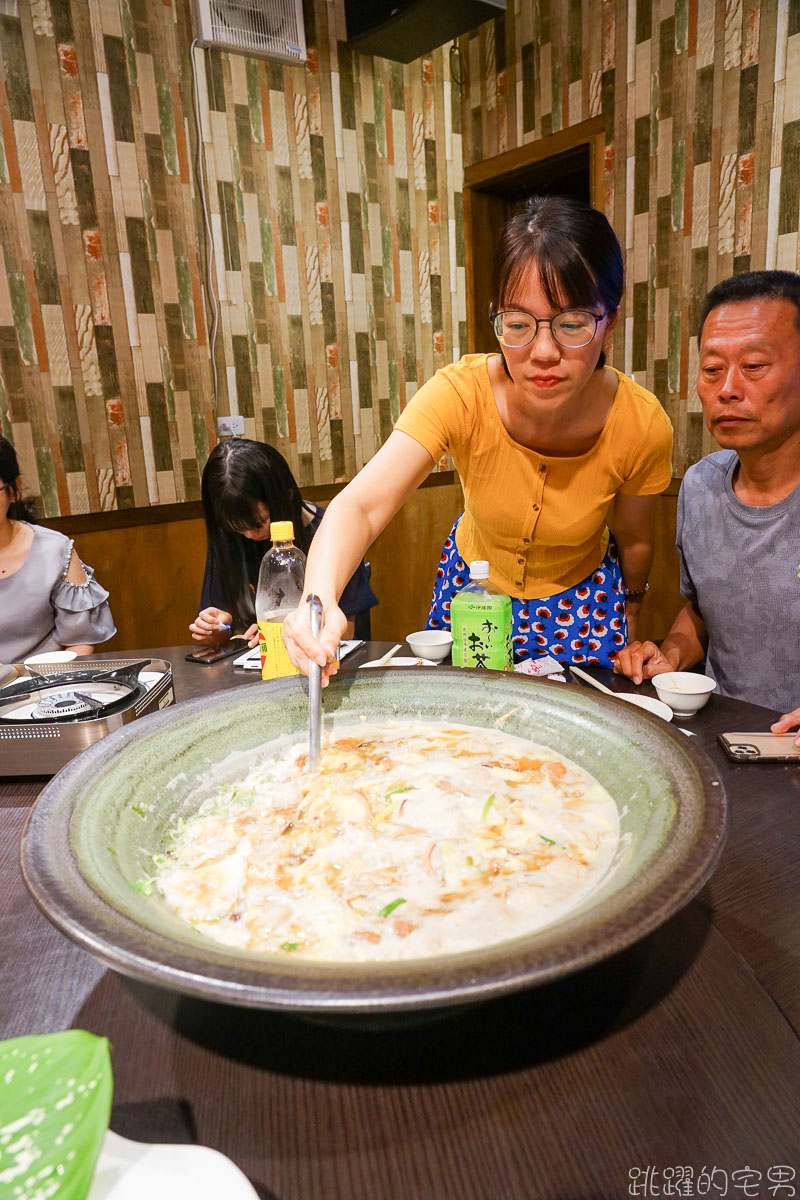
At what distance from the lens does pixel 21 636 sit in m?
2.48

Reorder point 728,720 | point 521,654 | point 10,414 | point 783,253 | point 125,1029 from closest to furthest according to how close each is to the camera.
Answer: point 125,1029
point 728,720
point 521,654
point 783,253
point 10,414

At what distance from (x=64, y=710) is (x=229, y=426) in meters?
3.07

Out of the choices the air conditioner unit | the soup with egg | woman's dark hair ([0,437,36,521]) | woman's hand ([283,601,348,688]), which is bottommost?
the soup with egg

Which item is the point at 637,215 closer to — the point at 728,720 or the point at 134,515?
the point at 134,515

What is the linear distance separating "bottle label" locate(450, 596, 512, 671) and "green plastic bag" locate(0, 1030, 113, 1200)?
1.00 metres

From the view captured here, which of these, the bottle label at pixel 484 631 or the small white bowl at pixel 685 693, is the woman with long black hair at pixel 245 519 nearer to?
the bottle label at pixel 484 631

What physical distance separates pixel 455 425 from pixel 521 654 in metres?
0.61

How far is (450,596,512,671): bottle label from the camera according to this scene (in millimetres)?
1413

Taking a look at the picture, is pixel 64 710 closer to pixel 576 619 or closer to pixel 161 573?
pixel 576 619

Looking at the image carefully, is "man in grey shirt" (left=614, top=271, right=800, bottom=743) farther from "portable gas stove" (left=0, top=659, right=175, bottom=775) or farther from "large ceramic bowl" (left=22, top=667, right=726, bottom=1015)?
"portable gas stove" (left=0, top=659, right=175, bottom=775)

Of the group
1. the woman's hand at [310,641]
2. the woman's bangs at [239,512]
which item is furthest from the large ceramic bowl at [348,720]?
the woman's bangs at [239,512]

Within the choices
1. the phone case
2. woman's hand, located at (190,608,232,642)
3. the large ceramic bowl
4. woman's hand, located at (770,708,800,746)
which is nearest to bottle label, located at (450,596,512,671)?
the large ceramic bowl

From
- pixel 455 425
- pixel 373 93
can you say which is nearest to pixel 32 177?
pixel 373 93

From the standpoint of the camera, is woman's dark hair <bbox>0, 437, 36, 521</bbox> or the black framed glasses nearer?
the black framed glasses
